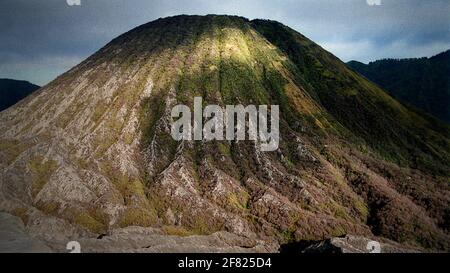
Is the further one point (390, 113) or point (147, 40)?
point (147, 40)

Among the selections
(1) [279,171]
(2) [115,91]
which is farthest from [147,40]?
(1) [279,171]

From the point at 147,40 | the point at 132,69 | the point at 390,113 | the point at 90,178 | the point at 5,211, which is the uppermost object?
the point at 147,40

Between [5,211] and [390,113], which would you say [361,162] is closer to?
[390,113]

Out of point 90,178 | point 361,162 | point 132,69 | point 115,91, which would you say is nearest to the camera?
point 90,178
